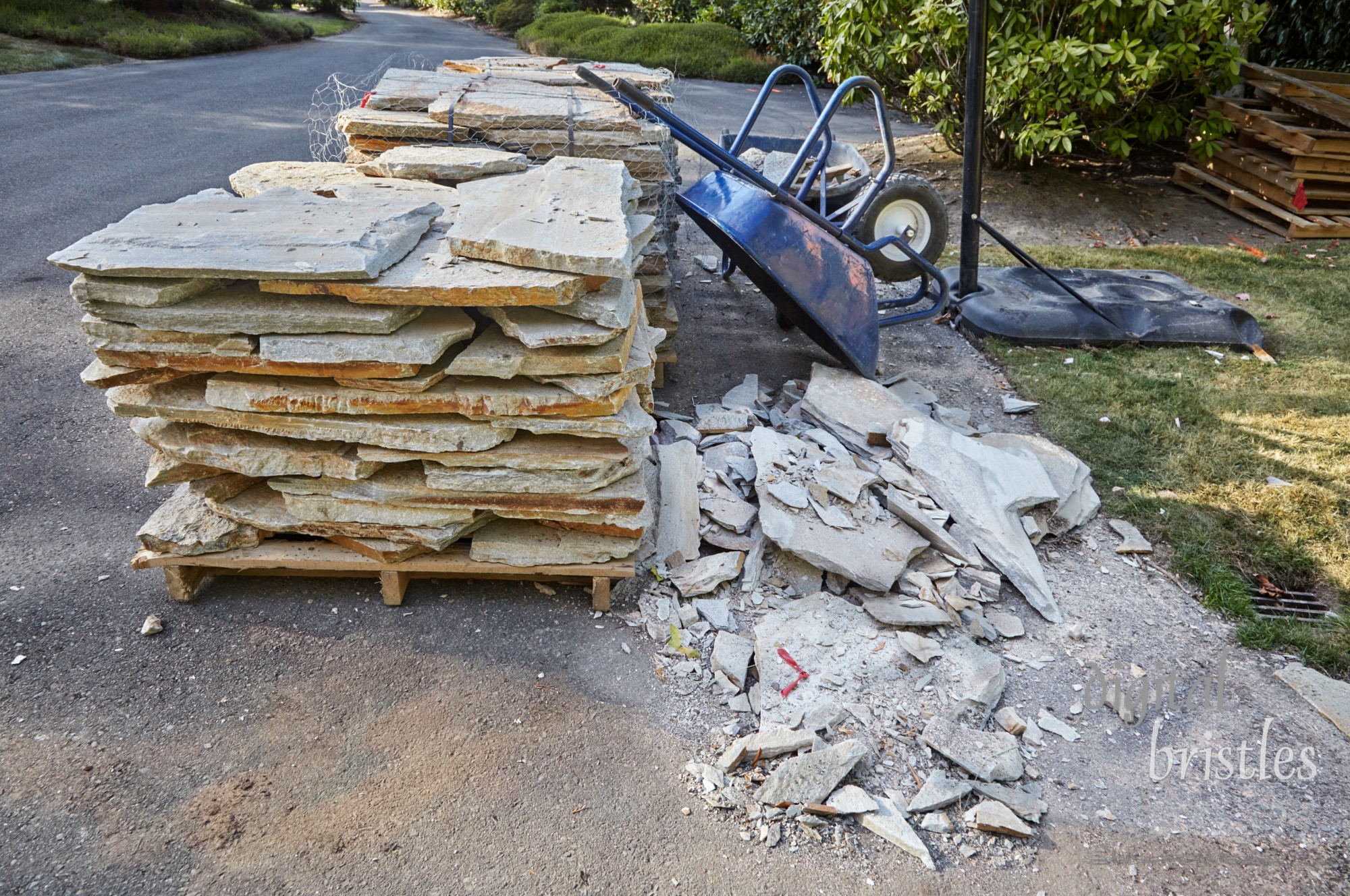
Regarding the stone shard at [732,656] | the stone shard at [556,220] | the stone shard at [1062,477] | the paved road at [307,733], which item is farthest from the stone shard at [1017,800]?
the stone shard at [556,220]

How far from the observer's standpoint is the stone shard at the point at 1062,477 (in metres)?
3.92

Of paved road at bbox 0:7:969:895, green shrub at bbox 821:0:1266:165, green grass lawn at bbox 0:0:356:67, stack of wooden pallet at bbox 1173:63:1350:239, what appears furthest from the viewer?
green grass lawn at bbox 0:0:356:67

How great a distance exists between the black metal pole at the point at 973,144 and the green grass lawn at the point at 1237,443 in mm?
720

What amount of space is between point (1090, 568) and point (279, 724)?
3176 mm

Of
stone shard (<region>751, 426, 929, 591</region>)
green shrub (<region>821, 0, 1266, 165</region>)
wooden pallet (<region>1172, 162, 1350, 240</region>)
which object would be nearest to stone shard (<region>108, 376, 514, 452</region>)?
stone shard (<region>751, 426, 929, 591</region>)

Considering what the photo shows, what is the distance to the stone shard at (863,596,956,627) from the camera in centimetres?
324

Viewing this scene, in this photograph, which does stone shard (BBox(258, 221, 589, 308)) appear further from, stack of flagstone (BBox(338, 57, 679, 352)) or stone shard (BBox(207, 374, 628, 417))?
stack of flagstone (BBox(338, 57, 679, 352))

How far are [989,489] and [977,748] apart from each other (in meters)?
1.33

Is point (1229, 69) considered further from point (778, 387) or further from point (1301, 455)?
point (778, 387)

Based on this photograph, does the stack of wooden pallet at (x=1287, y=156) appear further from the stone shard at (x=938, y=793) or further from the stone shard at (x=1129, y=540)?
the stone shard at (x=938, y=793)

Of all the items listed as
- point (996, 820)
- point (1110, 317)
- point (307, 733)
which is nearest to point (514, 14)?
point (1110, 317)

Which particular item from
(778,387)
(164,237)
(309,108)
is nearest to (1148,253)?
(778,387)

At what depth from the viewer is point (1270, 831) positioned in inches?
102

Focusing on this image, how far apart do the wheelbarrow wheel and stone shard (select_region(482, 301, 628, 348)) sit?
355 cm
